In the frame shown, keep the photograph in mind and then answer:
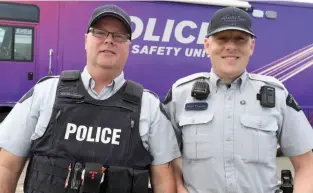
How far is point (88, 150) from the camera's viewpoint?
1.75m

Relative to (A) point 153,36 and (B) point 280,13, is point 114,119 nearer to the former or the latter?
(A) point 153,36

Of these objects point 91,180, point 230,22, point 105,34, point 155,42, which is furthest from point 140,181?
point 155,42

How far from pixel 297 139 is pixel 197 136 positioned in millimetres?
485

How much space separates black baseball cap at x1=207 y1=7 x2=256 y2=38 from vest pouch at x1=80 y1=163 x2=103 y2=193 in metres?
0.86

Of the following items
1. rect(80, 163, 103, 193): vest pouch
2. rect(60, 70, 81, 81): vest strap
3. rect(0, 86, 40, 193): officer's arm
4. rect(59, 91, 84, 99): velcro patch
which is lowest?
rect(80, 163, 103, 193): vest pouch

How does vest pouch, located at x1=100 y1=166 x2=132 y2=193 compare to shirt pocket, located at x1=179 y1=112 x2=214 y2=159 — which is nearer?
vest pouch, located at x1=100 y1=166 x2=132 y2=193

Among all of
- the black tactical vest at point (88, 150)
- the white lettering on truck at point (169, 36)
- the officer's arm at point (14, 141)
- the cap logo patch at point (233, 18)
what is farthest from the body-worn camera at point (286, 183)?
the white lettering on truck at point (169, 36)

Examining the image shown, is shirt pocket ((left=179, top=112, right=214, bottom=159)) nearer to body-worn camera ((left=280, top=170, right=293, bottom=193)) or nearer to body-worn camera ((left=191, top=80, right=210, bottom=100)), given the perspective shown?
body-worn camera ((left=191, top=80, right=210, bottom=100))

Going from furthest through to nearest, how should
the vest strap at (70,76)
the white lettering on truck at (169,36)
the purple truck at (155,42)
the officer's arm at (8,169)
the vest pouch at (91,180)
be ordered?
the white lettering on truck at (169,36), the purple truck at (155,42), the vest strap at (70,76), the officer's arm at (8,169), the vest pouch at (91,180)

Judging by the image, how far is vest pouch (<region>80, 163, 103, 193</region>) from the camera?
167 cm

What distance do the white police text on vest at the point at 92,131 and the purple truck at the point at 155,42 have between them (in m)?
4.62

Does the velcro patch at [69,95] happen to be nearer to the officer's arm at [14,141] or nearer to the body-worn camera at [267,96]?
the officer's arm at [14,141]

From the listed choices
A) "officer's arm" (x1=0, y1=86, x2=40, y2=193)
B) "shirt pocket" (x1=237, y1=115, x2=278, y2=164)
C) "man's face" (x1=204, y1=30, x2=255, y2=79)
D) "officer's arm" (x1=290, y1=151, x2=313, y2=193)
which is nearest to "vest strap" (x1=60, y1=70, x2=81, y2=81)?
"officer's arm" (x1=0, y1=86, x2=40, y2=193)

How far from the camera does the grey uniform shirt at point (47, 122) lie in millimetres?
1778
